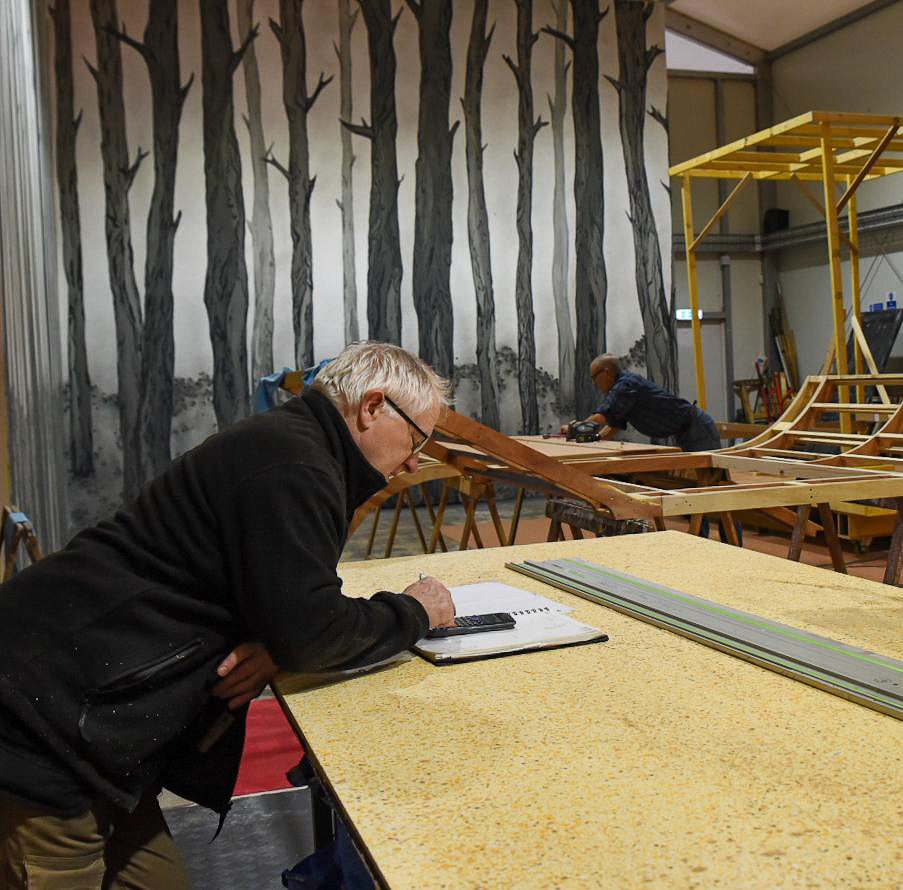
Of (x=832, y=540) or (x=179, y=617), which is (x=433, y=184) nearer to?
(x=832, y=540)

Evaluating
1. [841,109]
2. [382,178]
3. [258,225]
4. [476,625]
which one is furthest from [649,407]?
[841,109]

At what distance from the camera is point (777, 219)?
46.4ft

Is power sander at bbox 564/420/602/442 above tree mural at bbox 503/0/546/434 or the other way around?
the other way around

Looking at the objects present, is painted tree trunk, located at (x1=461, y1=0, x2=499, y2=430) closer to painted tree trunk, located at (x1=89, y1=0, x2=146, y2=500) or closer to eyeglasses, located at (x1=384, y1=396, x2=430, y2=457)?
painted tree trunk, located at (x1=89, y1=0, x2=146, y2=500)

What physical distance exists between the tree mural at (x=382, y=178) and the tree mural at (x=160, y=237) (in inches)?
73.3

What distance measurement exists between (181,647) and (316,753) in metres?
0.32

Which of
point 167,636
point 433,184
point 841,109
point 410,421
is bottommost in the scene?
point 167,636

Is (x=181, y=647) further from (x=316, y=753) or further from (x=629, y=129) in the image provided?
(x=629, y=129)

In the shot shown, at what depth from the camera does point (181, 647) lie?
1.41m

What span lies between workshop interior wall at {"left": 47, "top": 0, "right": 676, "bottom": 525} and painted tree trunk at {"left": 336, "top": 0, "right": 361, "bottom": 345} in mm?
44

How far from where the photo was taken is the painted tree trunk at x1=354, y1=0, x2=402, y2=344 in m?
9.53

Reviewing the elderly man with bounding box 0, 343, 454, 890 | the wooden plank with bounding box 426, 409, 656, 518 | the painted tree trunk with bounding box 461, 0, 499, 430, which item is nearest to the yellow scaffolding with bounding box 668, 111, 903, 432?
the painted tree trunk with bounding box 461, 0, 499, 430

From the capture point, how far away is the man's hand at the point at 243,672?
1.45m

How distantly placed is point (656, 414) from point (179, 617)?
5.37 m
